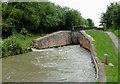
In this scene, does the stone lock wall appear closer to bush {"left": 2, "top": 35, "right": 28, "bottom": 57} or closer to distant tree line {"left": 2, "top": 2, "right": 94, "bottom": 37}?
bush {"left": 2, "top": 35, "right": 28, "bottom": 57}

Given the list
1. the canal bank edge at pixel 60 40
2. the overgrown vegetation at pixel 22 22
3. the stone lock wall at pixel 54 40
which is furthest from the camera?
the stone lock wall at pixel 54 40

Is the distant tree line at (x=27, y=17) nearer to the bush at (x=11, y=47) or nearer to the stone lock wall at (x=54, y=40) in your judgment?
the stone lock wall at (x=54, y=40)

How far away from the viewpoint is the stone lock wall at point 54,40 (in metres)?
15.1

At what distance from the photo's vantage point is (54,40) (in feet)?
57.3

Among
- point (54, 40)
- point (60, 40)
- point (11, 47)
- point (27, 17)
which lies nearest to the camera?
point (11, 47)

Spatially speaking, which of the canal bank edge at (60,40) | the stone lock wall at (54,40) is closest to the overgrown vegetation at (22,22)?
the stone lock wall at (54,40)

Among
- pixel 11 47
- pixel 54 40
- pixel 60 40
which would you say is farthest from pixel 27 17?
pixel 11 47

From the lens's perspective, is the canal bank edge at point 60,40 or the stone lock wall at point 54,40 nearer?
the canal bank edge at point 60,40

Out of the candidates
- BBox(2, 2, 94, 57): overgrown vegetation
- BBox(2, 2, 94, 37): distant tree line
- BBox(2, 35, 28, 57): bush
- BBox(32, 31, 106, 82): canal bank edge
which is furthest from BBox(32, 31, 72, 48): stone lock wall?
BBox(2, 2, 94, 37): distant tree line

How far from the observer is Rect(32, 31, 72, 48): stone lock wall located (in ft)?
49.6

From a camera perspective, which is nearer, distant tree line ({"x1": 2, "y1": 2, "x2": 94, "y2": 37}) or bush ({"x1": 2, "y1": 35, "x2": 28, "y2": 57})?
bush ({"x1": 2, "y1": 35, "x2": 28, "y2": 57})

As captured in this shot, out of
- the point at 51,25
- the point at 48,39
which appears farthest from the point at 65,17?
the point at 48,39

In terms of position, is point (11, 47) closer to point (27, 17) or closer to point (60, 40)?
point (27, 17)

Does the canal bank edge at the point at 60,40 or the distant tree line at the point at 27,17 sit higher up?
the distant tree line at the point at 27,17
